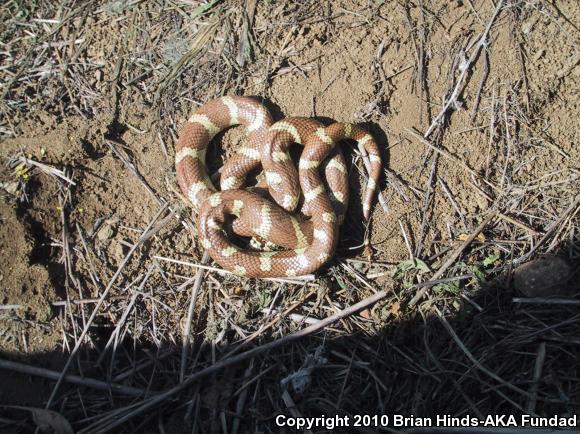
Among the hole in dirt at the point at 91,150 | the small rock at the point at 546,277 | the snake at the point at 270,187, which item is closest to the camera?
the small rock at the point at 546,277

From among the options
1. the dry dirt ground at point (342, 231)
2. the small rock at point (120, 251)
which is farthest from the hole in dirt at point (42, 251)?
the small rock at point (120, 251)

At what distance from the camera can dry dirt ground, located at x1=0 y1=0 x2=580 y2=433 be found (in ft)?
14.1

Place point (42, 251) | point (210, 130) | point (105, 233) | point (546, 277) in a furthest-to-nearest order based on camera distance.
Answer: point (210, 130)
point (105, 233)
point (42, 251)
point (546, 277)

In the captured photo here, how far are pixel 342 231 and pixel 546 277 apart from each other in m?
2.00

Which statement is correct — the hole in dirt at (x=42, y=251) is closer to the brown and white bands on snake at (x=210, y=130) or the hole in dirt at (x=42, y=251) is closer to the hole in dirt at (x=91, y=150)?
the hole in dirt at (x=91, y=150)

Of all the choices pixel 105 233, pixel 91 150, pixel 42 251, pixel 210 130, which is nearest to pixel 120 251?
pixel 105 233

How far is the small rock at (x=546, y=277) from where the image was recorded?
419cm

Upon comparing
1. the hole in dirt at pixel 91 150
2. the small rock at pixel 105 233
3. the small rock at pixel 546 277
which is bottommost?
the small rock at pixel 546 277

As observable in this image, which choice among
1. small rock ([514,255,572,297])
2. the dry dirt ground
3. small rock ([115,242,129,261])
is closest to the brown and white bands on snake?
the dry dirt ground

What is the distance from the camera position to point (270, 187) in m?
5.21

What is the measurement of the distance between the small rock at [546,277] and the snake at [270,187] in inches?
64.8

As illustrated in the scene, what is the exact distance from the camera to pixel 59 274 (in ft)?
16.2

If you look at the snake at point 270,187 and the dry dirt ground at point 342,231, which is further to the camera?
the snake at point 270,187

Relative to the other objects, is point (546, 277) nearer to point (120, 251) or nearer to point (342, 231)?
point (342, 231)
